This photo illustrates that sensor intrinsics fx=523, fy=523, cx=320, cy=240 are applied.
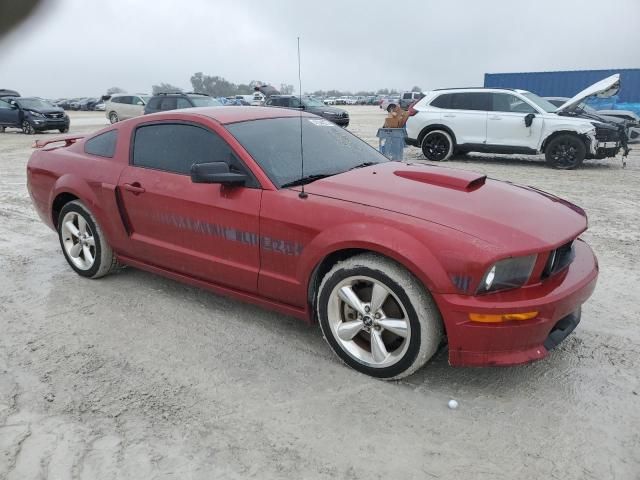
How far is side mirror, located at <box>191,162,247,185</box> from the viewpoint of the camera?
3086 millimetres

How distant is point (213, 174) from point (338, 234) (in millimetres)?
868

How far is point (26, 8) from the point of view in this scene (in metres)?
0.56

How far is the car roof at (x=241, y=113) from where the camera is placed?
365 cm

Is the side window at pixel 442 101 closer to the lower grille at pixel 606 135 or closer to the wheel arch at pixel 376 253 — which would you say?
the lower grille at pixel 606 135

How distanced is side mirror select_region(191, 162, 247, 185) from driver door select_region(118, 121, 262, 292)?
100 millimetres

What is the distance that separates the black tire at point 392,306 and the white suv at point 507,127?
8.69 meters

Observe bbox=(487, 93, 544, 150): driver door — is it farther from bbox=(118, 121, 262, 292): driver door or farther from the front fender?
the front fender

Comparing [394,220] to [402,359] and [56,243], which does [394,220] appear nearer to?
[402,359]

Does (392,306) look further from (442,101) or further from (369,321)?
(442,101)

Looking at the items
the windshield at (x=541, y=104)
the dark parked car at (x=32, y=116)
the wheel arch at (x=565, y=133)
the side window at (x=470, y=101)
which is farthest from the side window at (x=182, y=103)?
the wheel arch at (x=565, y=133)

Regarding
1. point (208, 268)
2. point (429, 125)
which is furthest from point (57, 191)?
point (429, 125)

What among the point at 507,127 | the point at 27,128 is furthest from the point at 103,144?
the point at 27,128

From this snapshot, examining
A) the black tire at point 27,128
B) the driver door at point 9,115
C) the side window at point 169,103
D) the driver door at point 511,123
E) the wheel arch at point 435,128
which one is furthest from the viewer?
the driver door at point 9,115

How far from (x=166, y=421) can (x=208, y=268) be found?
1.14 meters
